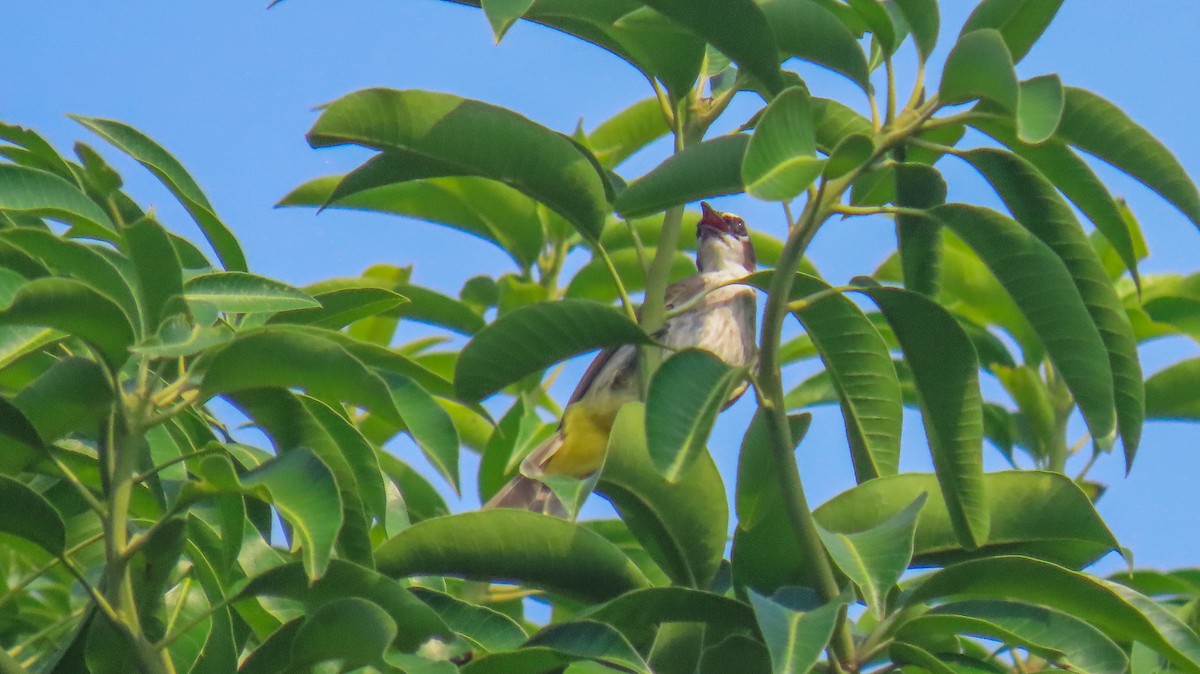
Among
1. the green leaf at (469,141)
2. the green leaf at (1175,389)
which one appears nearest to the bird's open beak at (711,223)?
the green leaf at (1175,389)

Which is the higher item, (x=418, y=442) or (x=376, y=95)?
(x=376, y=95)

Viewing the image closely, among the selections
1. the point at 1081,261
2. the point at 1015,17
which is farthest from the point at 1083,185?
the point at 1015,17

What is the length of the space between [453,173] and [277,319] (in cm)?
33

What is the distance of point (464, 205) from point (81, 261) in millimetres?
1772

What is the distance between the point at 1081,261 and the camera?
6.06ft

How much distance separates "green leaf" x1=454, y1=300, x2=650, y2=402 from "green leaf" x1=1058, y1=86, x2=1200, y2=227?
1.97ft

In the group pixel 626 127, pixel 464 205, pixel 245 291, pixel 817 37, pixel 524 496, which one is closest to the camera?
pixel 245 291

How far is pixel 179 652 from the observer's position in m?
2.10

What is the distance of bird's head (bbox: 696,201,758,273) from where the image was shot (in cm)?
616

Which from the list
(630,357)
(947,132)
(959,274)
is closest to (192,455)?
(947,132)

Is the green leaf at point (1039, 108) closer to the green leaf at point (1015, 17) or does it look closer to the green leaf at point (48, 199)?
the green leaf at point (1015, 17)

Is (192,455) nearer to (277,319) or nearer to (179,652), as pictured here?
(277,319)

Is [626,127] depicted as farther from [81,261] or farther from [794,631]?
[794,631]

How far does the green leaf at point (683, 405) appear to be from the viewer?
1.61 m
